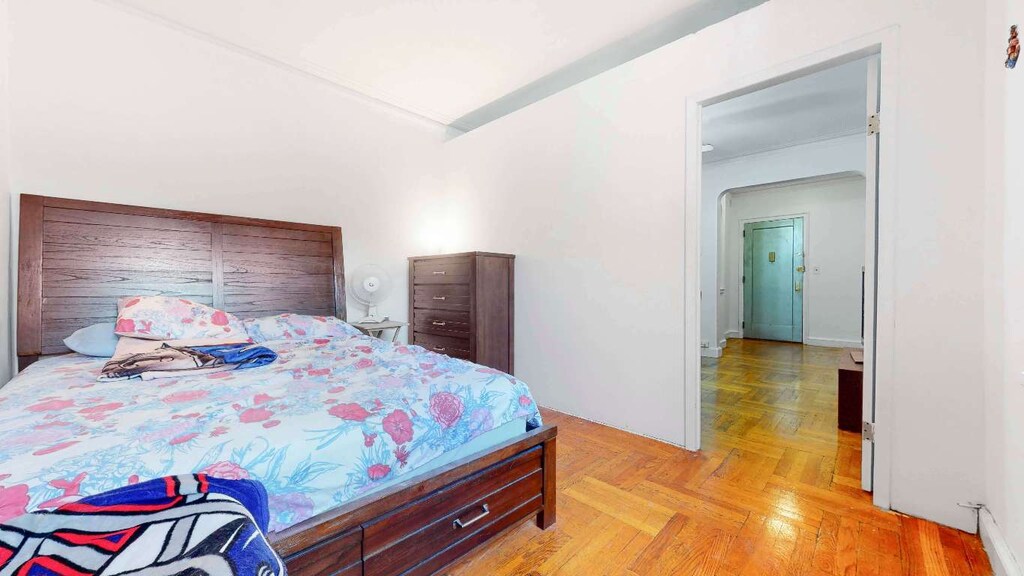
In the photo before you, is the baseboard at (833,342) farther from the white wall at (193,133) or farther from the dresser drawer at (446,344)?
the white wall at (193,133)

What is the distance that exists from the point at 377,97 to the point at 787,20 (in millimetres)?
3105

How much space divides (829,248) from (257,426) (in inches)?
286

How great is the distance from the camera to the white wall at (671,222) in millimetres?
1623

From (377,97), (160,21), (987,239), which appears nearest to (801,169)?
(987,239)

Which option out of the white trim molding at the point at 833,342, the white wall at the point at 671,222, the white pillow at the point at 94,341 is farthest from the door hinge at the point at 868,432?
the white trim molding at the point at 833,342

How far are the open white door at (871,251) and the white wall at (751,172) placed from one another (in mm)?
2162

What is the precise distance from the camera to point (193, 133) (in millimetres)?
2777

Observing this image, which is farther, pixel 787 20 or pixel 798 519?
pixel 787 20

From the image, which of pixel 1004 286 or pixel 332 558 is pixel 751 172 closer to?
pixel 1004 286

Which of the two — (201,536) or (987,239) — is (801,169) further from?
(201,536)

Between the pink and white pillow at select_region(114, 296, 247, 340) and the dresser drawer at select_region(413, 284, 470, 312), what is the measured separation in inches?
58.8

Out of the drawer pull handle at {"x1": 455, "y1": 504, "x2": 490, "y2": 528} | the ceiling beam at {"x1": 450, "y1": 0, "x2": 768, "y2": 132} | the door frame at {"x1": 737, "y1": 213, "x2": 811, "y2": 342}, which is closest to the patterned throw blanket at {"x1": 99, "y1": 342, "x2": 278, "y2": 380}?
the drawer pull handle at {"x1": 455, "y1": 504, "x2": 490, "y2": 528}

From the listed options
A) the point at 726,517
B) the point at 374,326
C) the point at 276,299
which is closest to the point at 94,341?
the point at 276,299

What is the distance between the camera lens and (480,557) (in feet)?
4.90
